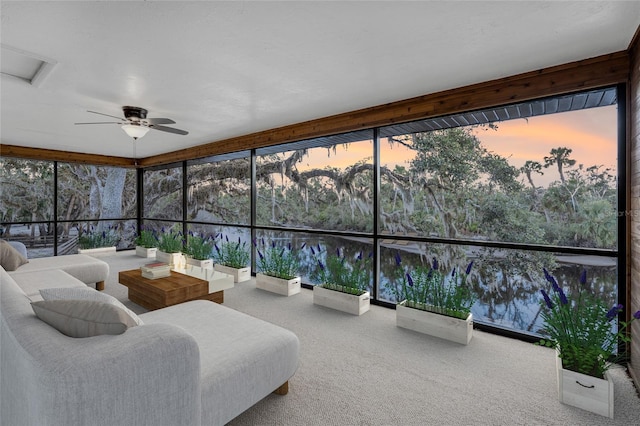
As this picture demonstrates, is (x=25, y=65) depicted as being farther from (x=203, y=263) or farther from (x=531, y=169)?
(x=531, y=169)

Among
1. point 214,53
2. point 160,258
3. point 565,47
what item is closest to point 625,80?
point 565,47

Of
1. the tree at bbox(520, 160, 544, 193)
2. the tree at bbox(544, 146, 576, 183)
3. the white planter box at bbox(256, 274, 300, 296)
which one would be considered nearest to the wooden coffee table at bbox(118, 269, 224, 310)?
the white planter box at bbox(256, 274, 300, 296)

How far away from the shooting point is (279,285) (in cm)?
432

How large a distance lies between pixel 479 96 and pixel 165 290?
3792mm

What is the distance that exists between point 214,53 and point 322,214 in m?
3.99

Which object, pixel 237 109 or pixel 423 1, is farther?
pixel 237 109

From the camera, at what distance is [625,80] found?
7.86 feet

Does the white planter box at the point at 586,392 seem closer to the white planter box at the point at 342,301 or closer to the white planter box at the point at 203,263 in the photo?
the white planter box at the point at 342,301

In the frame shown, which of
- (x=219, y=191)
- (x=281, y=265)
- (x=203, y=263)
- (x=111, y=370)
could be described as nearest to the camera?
(x=111, y=370)

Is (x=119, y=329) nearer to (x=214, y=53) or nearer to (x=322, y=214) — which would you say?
(x=214, y=53)

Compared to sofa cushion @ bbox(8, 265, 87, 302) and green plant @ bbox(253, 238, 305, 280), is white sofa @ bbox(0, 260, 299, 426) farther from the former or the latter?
green plant @ bbox(253, 238, 305, 280)

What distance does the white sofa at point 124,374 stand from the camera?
1.00 m

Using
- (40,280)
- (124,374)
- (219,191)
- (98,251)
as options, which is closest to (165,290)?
(40,280)

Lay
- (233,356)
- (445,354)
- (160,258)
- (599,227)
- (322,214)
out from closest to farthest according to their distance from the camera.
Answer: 1. (233,356)
2. (445,354)
3. (599,227)
4. (322,214)
5. (160,258)
